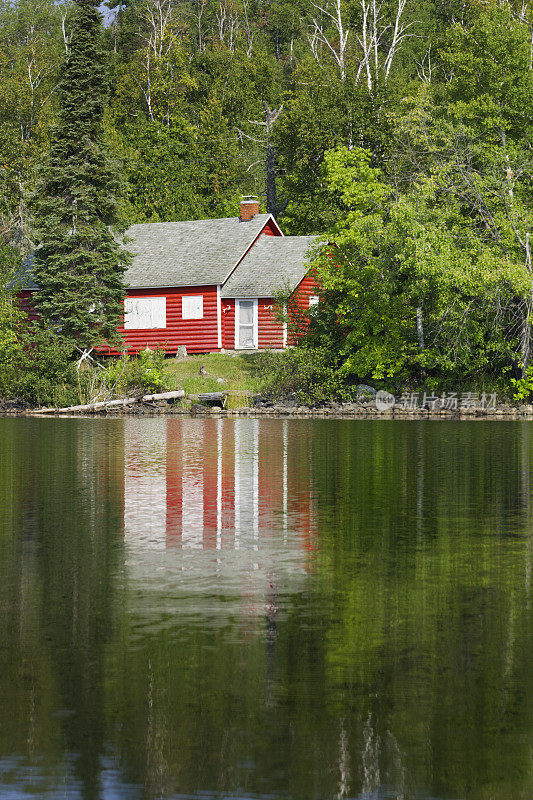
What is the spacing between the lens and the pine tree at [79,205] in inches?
2034

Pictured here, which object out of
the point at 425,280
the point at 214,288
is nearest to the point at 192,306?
the point at 214,288

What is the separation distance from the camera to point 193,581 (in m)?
11.0

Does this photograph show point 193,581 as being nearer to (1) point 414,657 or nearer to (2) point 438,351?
(1) point 414,657

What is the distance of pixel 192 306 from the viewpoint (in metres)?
62.3

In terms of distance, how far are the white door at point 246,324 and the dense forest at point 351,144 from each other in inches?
238

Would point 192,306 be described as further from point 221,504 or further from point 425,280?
point 221,504

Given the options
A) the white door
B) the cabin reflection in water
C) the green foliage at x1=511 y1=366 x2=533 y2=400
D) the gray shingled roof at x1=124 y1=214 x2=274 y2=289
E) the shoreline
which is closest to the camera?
the cabin reflection in water

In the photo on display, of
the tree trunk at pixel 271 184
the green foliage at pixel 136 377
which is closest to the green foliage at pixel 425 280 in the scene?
the green foliage at pixel 136 377

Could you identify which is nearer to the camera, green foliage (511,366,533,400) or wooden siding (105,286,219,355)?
green foliage (511,366,533,400)

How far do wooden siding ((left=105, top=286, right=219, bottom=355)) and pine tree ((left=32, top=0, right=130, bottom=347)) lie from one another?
29.4 feet

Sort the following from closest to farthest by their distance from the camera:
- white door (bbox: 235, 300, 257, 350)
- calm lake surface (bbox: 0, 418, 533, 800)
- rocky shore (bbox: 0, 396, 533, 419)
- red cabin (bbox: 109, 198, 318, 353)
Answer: calm lake surface (bbox: 0, 418, 533, 800) → rocky shore (bbox: 0, 396, 533, 419) → red cabin (bbox: 109, 198, 318, 353) → white door (bbox: 235, 300, 257, 350)

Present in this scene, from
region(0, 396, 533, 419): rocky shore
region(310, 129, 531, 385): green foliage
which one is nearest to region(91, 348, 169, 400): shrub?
region(0, 396, 533, 419): rocky shore

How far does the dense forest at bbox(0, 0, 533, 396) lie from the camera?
150 feet

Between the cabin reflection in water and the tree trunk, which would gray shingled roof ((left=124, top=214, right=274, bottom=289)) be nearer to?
the tree trunk
